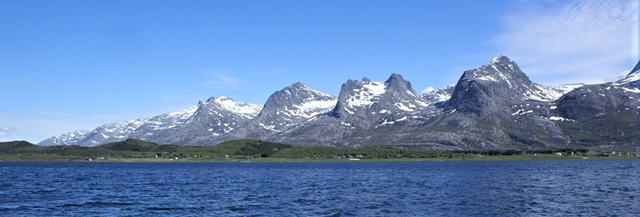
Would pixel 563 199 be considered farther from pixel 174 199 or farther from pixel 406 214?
pixel 174 199

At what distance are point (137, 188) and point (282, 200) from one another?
3547 centimetres

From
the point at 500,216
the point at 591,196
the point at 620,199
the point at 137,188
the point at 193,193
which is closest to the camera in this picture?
the point at 500,216

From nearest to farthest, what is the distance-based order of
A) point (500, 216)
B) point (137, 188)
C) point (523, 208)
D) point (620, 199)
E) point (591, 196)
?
point (500, 216) → point (523, 208) → point (620, 199) → point (591, 196) → point (137, 188)

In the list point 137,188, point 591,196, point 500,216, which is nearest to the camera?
point 500,216

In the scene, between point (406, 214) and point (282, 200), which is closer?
point (406, 214)

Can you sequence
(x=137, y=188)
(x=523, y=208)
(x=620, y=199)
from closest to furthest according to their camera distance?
(x=523, y=208)
(x=620, y=199)
(x=137, y=188)

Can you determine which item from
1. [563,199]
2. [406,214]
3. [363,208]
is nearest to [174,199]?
[363,208]

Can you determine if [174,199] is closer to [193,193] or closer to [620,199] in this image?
[193,193]

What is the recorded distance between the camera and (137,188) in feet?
357

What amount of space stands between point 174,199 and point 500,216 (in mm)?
45079

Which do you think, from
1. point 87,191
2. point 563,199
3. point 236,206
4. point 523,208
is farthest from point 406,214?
point 87,191

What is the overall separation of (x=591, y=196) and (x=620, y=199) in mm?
5877

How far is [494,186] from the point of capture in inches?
4373

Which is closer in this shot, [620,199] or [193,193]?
[620,199]
